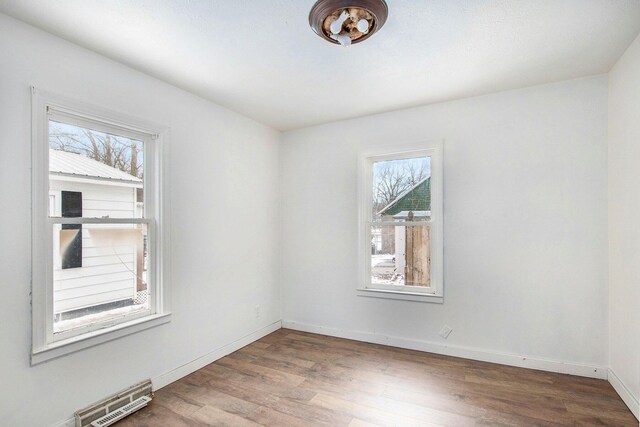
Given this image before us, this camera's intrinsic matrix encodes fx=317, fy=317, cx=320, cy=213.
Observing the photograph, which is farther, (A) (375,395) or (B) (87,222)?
(A) (375,395)

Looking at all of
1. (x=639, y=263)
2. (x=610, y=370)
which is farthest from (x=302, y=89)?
(x=610, y=370)

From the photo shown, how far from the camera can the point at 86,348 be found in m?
2.14

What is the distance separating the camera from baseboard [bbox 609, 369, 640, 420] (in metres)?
2.14

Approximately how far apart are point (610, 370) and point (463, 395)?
4.13 feet

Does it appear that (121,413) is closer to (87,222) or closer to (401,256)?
(87,222)

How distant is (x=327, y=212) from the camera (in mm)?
3865

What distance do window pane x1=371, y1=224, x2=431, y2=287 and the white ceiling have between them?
1419 millimetres

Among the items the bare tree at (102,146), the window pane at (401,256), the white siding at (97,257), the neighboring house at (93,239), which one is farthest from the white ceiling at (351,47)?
the window pane at (401,256)

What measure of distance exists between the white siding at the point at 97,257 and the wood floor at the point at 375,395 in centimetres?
89

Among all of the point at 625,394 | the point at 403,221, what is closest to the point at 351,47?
the point at 403,221

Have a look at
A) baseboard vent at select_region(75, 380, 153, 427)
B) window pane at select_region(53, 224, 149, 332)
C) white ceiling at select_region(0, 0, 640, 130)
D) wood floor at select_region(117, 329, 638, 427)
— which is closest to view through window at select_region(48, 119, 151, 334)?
window pane at select_region(53, 224, 149, 332)

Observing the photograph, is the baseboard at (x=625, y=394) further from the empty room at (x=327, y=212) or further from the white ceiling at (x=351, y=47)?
the white ceiling at (x=351, y=47)

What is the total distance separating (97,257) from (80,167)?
2.13 ft

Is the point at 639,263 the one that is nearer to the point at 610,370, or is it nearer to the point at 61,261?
the point at 610,370
